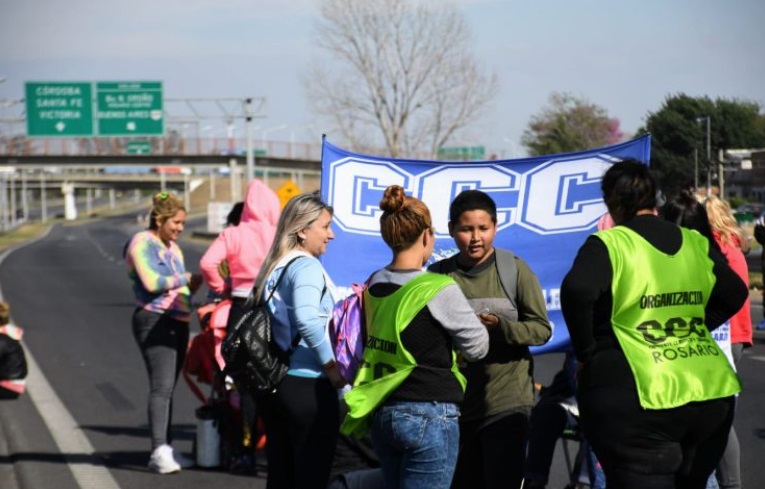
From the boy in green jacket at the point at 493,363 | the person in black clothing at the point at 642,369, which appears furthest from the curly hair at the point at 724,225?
the person in black clothing at the point at 642,369

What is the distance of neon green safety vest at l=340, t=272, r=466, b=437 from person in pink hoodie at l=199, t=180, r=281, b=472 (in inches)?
110

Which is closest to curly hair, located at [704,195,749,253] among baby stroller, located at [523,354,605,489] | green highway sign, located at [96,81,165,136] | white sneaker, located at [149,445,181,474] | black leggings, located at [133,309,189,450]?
baby stroller, located at [523,354,605,489]

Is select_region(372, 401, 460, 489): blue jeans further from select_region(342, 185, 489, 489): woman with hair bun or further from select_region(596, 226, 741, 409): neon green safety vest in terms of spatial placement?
select_region(596, 226, 741, 409): neon green safety vest

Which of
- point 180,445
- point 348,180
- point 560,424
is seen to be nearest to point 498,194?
point 348,180

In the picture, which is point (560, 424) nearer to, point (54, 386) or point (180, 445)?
point (180, 445)

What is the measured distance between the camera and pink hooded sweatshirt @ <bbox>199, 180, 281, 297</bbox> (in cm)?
711

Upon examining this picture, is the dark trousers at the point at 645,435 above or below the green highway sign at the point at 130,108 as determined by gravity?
above

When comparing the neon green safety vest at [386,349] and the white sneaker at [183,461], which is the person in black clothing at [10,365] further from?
the neon green safety vest at [386,349]

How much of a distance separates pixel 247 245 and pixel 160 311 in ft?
2.25

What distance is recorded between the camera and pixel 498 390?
486 cm

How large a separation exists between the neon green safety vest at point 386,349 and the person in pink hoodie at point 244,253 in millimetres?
2792

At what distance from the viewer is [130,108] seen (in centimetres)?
4653

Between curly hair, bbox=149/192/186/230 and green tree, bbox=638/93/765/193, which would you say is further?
green tree, bbox=638/93/765/193

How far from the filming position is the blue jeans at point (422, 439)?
4.13 metres
